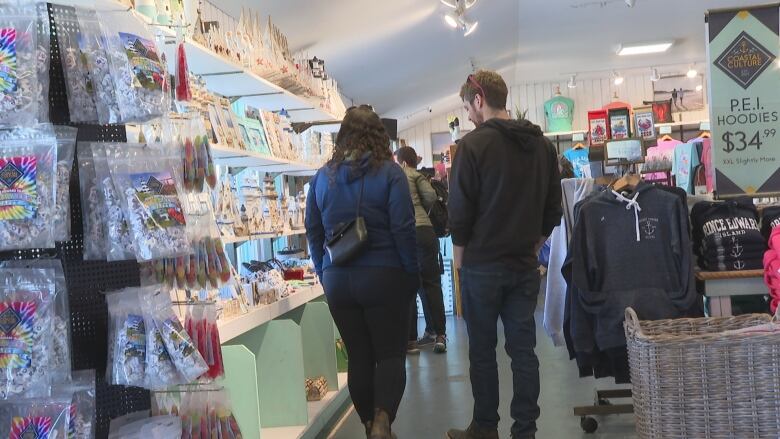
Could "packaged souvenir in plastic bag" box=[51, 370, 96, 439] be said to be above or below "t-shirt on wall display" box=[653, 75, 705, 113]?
below

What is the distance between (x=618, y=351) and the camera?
3.36 m

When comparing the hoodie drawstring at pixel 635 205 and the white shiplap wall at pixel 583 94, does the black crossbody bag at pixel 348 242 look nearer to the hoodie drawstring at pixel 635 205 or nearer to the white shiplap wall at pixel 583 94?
Result: the hoodie drawstring at pixel 635 205

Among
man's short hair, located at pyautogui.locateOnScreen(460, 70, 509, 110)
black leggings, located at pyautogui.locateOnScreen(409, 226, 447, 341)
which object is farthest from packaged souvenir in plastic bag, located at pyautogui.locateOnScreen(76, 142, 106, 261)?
black leggings, located at pyautogui.locateOnScreen(409, 226, 447, 341)

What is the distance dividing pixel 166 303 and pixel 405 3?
5063 millimetres

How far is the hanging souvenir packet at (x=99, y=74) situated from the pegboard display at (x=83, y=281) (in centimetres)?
5

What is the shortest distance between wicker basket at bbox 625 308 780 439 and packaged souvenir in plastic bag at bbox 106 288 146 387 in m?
1.82

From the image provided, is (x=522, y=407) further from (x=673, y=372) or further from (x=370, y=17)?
(x=370, y=17)

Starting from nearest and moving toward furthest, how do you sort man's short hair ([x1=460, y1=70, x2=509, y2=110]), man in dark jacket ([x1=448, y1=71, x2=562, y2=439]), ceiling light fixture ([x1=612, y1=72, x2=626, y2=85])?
man in dark jacket ([x1=448, y1=71, x2=562, y2=439]), man's short hair ([x1=460, y1=70, x2=509, y2=110]), ceiling light fixture ([x1=612, y1=72, x2=626, y2=85])

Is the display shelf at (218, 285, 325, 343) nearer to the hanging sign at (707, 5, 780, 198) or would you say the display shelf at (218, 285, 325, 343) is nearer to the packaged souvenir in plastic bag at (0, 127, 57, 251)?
the packaged souvenir in plastic bag at (0, 127, 57, 251)

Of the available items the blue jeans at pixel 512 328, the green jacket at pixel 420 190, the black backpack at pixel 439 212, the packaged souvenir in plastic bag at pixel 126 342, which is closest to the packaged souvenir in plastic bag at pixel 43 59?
the packaged souvenir in plastic bag at pixel 126 342

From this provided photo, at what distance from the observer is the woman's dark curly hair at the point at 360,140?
3188 millimetres

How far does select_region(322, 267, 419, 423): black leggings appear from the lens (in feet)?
10.2

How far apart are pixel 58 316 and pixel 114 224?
8.6 inches

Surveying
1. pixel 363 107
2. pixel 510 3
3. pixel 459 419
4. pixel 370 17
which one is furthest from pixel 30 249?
pixel 510 3
